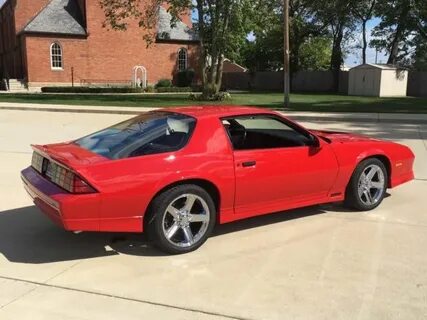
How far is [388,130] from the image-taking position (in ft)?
50.6

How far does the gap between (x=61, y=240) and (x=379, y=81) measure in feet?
124

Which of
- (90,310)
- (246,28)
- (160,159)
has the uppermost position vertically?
(246,28)

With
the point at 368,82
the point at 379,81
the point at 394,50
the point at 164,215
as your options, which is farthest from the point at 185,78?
the point at 164,215

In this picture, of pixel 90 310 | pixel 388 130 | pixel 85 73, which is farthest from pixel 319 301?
pixel 85 73

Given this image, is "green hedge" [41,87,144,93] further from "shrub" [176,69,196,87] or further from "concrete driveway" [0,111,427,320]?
"concrete driveway" [0,111,427,320]

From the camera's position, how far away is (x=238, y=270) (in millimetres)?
4598

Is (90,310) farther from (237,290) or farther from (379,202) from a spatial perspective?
(379,202)

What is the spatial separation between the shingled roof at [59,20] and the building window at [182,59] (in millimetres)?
9214

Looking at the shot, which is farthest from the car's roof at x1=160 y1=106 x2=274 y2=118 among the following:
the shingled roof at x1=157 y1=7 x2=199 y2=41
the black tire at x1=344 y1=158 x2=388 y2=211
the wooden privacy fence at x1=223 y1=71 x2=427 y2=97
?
the shingled roof at x1=157 y1=7 x2=199 y2=41

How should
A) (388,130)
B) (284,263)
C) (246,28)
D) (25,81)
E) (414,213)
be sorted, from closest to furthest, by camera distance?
(284,263), (414,213), (388,130), (246,28), (25,81)

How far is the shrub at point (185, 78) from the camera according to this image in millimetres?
50375

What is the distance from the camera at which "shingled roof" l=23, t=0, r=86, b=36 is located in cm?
4647

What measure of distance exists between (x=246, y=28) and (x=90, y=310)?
86.8 feet

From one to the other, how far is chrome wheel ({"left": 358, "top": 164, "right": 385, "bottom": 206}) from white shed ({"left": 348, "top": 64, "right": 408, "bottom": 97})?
3547cm
